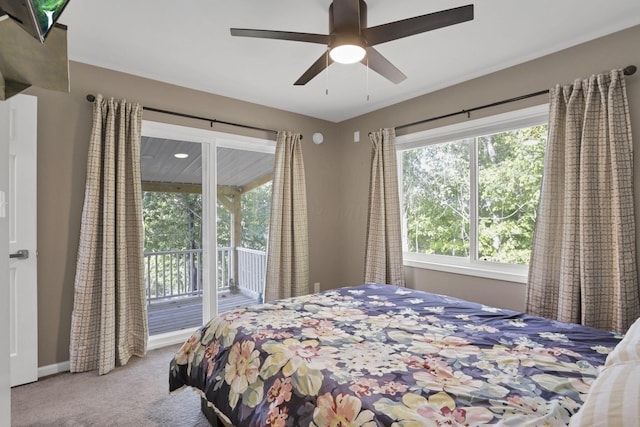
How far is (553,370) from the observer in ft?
4.29

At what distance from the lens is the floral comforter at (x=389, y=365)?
109 centimetres

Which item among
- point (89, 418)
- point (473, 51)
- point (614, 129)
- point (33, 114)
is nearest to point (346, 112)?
point (473, 51)

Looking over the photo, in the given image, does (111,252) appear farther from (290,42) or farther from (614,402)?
(614,402)

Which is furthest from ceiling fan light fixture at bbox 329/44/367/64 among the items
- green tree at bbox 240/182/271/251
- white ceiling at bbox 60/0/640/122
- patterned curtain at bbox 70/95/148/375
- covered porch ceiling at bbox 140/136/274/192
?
green tree at bbox 240/182/271/251

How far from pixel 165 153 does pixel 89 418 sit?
7.36 feet

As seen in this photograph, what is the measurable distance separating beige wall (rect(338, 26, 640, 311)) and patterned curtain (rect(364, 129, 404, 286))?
0.63 feet

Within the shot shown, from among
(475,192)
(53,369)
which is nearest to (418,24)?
(475,192)

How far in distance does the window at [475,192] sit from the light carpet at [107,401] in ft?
8.24

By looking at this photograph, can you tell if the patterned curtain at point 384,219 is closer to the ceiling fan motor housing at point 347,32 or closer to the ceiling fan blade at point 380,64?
the ceiling fan blade at point 380,64

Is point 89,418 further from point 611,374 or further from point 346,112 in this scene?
point 346,112

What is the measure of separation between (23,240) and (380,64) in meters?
2.80

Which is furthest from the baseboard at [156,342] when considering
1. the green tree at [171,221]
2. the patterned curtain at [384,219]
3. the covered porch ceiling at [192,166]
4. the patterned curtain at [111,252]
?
the patterned curtain at [384,219]

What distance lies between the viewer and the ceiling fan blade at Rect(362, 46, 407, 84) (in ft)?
6.58

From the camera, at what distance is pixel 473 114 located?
3.08 m
